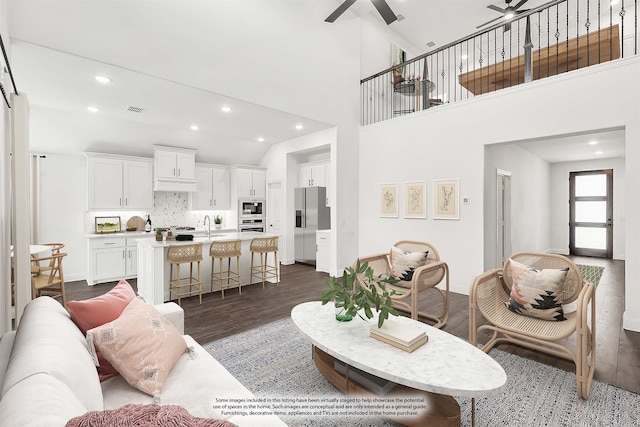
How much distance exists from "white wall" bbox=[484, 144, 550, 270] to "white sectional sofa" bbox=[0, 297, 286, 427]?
4344 millimetres

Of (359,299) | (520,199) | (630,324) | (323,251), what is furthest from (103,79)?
(520,199)

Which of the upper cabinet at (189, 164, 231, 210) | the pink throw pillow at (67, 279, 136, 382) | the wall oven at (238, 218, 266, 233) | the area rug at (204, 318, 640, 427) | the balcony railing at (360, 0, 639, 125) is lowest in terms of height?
the area rug at (204, 318, 640, 427)

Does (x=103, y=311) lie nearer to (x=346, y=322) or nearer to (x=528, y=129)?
(x=346, y=322)

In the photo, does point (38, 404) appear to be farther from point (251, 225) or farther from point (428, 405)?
point (251, 225)

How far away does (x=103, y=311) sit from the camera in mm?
1678

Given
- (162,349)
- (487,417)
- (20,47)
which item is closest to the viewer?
Answer: (162,349)

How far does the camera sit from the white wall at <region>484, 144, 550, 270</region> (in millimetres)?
4789

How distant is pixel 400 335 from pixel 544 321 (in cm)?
158

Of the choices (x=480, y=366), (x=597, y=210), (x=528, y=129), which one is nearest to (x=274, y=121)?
(x=528, y=129)

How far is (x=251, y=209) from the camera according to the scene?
770 cm

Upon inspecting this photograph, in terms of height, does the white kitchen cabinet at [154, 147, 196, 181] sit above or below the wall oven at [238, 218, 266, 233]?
above

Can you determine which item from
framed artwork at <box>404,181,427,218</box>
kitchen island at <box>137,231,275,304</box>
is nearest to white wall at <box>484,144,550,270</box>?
framed artwork at <box>404,181,427,218</box>

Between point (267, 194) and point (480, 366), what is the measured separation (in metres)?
6.81

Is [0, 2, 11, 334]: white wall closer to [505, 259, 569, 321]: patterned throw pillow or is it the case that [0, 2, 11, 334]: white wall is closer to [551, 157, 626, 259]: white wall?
[505, 259, 569, 321]: patterned throw pillow
